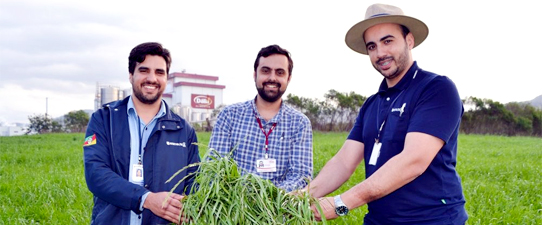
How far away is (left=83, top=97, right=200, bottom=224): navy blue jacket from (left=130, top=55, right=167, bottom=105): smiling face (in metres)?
0.17

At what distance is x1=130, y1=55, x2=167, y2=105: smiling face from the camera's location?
10.9 ft

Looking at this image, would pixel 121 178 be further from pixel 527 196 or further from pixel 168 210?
pixel 527 196

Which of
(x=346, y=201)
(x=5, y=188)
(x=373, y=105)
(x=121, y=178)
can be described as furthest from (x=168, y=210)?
(x=5, y=188)

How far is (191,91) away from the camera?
6644 centimetres

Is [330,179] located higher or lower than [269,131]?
lower

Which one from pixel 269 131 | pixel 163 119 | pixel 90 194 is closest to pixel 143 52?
pixel 163 119

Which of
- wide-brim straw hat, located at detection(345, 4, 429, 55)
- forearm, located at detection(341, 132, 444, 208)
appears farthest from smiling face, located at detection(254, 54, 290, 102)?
forearm, located at detection(341, 132, 444, 208)

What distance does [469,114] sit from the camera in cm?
3291

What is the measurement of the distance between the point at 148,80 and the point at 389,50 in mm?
1840

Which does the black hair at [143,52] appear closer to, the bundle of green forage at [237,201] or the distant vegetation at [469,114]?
the bundle of green forage at [237,201]

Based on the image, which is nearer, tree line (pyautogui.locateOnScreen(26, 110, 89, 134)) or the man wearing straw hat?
the man wearing straw hat

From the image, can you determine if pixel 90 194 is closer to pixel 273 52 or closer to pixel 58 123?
pixel 273 52

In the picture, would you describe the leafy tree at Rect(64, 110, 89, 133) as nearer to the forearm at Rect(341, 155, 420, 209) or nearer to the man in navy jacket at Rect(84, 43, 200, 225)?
the man in navy jacket at Rect(84, 43, 200, 225)

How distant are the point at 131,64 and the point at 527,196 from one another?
22.3ft
